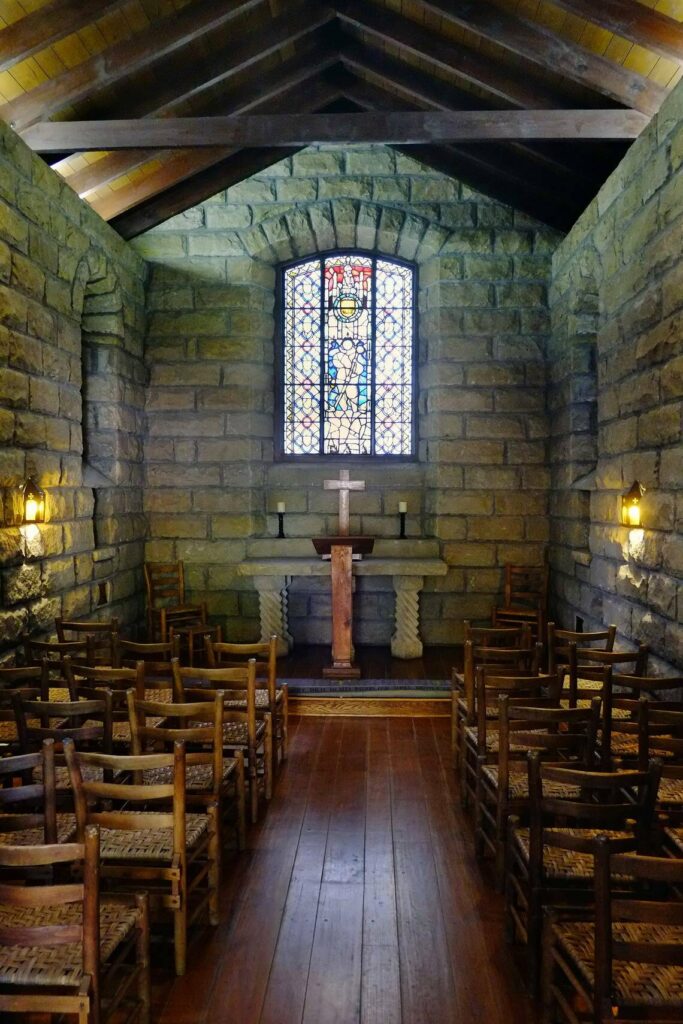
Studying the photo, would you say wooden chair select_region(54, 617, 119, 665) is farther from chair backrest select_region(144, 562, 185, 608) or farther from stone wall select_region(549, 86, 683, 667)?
stone wall select_region(549, 86, 683, 667)

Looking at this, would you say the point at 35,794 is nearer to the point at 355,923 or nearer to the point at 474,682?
the point at 355,923

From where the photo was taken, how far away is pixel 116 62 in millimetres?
4547

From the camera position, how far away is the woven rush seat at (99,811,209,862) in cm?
241

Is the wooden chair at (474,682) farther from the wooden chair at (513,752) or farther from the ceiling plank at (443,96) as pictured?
the ceiling plank at (443,96)

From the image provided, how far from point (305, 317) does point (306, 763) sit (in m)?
4.59

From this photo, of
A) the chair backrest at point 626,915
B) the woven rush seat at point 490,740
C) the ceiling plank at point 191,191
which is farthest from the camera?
the ceiling plank at point 191,191

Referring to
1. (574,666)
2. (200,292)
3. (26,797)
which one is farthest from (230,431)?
(26,797)

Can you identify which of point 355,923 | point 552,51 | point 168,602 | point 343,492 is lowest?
point 355,923

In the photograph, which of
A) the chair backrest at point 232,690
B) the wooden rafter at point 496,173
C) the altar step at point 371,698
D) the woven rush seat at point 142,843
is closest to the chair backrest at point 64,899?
the woven rush seat at point 142,843

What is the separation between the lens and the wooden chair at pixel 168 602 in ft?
21.2

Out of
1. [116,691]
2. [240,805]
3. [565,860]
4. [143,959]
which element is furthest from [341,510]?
[143,959]

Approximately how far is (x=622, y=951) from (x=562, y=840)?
13.8 inches

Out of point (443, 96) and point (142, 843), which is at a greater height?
point (443, 96)

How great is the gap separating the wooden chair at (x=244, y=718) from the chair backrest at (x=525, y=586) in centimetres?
331
